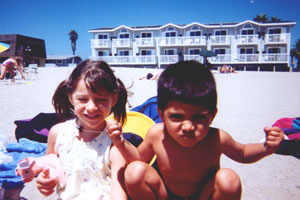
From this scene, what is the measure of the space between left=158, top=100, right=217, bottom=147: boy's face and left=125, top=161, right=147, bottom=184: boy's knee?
298 millimetres

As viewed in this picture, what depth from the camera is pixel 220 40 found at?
30.9m

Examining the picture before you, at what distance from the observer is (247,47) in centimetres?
3094

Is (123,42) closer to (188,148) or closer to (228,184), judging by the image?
(188,148)

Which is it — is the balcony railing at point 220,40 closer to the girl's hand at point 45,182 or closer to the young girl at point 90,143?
the young girl at point 90,143

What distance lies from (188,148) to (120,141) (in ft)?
1.64

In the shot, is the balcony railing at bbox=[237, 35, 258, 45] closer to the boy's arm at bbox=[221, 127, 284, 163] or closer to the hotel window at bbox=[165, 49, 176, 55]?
the hotel window at bbox=[165, 49, 176, 55]

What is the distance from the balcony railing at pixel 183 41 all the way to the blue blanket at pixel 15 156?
3069cm

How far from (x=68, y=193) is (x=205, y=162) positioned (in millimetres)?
961

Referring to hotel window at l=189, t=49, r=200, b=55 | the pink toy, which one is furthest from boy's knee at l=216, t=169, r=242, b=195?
hotel window at l=189, t=49, r=200, b=55

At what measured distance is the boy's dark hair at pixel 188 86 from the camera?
1.38 m

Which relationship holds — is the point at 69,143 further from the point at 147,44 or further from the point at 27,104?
the point at 147,44

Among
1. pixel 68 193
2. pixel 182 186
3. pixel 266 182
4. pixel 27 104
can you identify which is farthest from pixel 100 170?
pixel 27 104

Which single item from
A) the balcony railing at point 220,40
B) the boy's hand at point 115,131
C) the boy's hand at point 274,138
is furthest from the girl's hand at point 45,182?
the balcony railing at point 220,40

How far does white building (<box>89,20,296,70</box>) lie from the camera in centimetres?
2994
